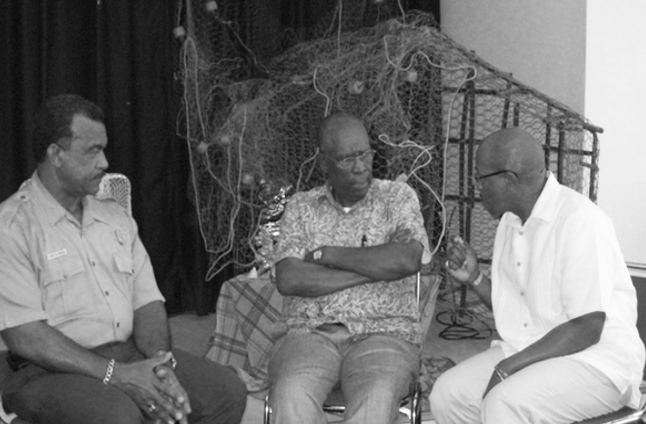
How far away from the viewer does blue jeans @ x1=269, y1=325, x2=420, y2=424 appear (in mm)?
2760

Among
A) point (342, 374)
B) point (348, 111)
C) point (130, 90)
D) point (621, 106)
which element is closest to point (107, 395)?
point (342, 374)

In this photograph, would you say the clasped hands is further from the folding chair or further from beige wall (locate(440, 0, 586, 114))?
beige wall (locate(440, 0, 586, 114))

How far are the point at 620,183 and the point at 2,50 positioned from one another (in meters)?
3.81

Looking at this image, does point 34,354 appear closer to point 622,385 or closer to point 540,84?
point 622,385

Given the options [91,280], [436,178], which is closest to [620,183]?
[436,178]

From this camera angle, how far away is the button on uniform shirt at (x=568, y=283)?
8.66 feet

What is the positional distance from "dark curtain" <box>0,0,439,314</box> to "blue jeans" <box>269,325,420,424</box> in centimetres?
263

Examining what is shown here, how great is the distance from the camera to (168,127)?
217 inches

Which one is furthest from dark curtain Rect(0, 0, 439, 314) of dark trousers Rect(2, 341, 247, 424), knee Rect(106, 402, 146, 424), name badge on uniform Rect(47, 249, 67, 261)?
knee Rect(106, 402, 146, 424)

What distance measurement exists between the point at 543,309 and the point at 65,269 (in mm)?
1546

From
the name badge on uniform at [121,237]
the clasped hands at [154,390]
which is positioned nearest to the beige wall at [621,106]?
the name badge on uniform at [121,237]

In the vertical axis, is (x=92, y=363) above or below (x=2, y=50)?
below

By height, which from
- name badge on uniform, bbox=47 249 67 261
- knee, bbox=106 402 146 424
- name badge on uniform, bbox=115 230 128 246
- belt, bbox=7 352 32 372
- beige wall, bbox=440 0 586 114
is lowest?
knee, bbox=106 402 146 424

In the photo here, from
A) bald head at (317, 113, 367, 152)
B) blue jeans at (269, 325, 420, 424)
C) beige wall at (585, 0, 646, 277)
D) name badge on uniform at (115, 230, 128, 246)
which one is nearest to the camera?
blue jeans at (269, 325, 420, 424)
